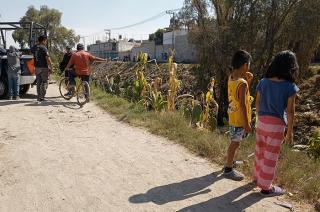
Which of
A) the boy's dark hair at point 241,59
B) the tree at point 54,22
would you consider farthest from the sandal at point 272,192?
the tree at point 54,22

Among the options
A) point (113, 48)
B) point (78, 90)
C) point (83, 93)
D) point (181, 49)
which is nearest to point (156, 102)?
point (83, 93)

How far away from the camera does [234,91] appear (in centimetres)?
494

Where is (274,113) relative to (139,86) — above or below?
above

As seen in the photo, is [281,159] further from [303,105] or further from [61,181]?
[303,105]

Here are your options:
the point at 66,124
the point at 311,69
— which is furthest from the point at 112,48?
the point at 66,124

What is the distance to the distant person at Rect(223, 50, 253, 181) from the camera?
486cm

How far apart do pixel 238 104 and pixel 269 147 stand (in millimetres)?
673

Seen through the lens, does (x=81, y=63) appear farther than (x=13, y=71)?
No

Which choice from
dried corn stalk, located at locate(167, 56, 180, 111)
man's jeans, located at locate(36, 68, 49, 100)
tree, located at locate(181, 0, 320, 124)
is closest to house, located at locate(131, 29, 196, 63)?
tree, located at locate(181, 0, 320, 124)

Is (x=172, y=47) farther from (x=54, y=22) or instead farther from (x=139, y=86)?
(x=139, y=86)

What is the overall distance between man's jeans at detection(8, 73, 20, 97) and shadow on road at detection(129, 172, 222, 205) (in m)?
8.17

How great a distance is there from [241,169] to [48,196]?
94.9 inches

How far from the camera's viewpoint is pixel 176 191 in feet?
15.3

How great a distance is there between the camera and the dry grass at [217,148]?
483 centimetres
